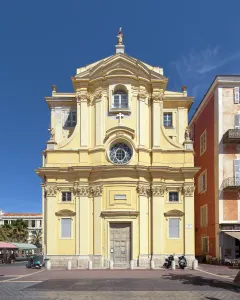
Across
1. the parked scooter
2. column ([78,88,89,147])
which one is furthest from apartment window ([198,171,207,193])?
column ([78,88,89,147])

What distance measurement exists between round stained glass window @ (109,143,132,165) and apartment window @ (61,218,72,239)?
599 cm

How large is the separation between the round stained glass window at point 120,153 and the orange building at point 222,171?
8.62 m

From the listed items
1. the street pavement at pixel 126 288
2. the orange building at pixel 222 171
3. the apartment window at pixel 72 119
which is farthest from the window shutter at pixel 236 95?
the street pavement at pixel 126 288

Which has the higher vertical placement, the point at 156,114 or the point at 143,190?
the point at 156,114

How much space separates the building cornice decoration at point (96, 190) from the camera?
35625mm

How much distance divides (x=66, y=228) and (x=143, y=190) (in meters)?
6.81

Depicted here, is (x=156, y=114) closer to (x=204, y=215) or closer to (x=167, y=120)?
(x=167, y=120)

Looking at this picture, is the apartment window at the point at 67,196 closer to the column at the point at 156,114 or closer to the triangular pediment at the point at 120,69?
the column at the point at 156,114

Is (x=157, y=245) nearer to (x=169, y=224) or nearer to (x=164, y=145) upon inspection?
(x=169, y=224)

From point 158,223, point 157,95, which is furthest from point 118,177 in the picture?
point 157,95

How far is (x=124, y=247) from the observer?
35406mm

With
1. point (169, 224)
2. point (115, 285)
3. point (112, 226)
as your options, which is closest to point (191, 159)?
point (169, 224)

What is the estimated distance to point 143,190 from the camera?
35.7 metres

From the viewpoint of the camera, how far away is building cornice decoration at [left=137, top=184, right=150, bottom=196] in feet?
117
